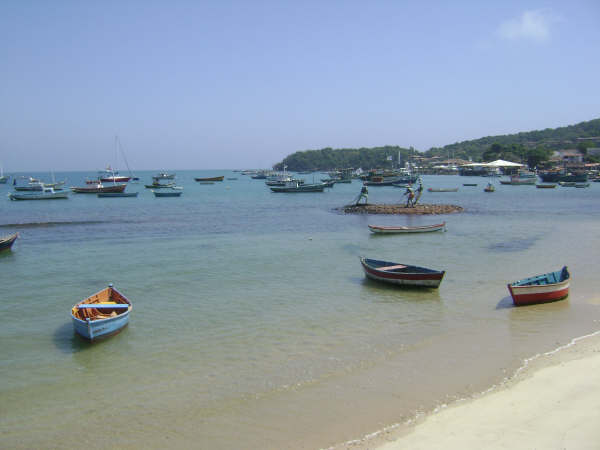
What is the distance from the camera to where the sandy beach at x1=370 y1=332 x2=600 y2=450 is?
7.43 m

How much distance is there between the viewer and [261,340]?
503 inches

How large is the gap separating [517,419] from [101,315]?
11.4 metres

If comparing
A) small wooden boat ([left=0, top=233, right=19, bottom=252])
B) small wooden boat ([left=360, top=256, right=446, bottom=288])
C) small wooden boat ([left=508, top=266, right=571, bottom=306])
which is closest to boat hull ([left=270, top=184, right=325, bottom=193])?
small wooden boat ([left=0, top=233, right=19, bottom=252])

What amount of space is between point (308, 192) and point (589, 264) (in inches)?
2276

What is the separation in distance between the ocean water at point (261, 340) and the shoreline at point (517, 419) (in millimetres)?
401

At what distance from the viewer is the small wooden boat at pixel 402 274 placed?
17250 millimetres

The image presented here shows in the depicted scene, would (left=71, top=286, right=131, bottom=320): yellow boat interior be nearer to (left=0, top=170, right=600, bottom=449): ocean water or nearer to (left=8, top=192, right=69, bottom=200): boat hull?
(left=0, top=170, right=600, bottom=449): ocean water

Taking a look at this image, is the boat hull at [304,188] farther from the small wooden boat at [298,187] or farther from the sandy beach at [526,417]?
the sandy beach at [526,417]

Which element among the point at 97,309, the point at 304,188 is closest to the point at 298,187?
the point at 304,188

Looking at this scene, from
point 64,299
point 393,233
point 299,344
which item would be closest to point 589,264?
A: point 393,233

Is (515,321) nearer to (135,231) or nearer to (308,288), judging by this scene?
(308,288)

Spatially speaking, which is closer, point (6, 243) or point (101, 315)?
point (101, 315)

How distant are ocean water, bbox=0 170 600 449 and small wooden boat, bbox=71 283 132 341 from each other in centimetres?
35

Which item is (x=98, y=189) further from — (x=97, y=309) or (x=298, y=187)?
(x=97, y=309)
